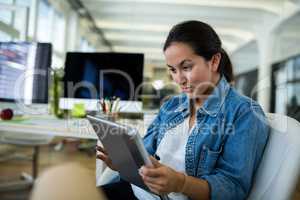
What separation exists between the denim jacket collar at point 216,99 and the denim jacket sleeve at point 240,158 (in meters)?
0.07

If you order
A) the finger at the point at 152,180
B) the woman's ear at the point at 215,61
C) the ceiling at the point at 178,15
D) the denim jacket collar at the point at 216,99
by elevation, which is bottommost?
the finger at the point at 152,180

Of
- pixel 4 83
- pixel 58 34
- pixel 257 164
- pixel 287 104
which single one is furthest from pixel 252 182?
pixel 58 34

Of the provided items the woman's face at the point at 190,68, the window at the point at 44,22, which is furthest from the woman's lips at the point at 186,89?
the window at the point at 44,22

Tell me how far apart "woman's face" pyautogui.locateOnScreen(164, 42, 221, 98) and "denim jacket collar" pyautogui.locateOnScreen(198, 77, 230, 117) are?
2cm

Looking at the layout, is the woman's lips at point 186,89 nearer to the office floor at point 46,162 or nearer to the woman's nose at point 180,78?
the woman's nose at point 180,78

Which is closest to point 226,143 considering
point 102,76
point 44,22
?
point 102,76

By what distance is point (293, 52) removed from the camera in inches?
200

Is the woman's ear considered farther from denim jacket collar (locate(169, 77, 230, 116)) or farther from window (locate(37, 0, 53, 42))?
window (locate(37, 0, 53, 42))

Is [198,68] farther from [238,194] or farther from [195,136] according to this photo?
Result: [238,194]

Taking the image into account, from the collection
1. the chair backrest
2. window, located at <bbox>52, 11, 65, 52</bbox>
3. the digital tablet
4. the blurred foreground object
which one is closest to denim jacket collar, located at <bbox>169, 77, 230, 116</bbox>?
the chair backrest

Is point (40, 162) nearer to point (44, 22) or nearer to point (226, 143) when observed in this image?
point (44, 22)

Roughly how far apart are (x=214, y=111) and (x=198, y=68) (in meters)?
0.12

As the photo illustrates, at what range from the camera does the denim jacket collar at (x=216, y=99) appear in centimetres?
74

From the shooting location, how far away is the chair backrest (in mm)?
626
